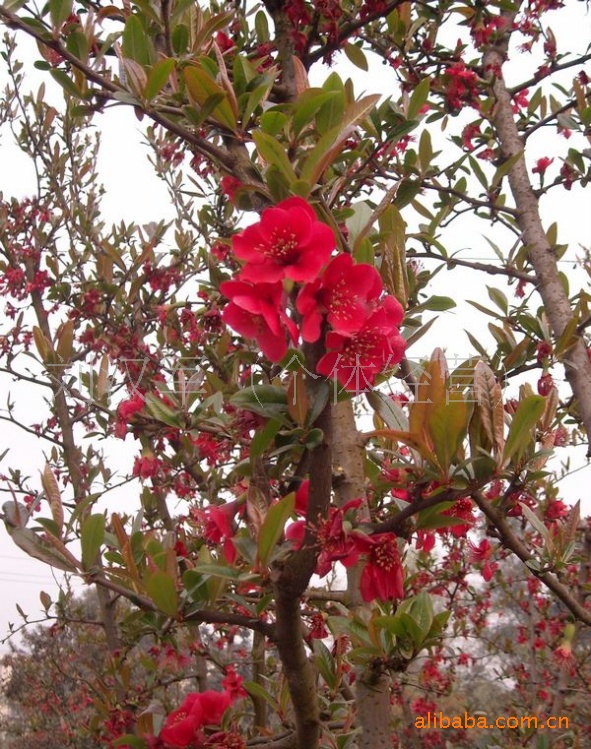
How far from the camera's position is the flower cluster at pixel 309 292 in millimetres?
799

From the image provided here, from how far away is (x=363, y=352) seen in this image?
845 millimetres

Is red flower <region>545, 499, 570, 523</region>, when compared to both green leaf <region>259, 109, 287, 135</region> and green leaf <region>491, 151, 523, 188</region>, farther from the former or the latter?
green leaf <region>259, 109, 287, 135</region>

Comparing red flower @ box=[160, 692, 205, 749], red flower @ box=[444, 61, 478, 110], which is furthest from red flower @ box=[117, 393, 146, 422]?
red flower @ box=[444, 61, 478, 110]

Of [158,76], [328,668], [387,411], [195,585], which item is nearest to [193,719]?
[328,668]

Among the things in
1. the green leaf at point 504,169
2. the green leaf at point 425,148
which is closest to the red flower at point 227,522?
the green leaf at point 425,148

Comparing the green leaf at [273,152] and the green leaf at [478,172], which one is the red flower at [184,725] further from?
the green leaf at [478,172]

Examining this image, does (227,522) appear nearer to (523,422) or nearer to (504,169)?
(523,422)

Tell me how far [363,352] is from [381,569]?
1.33 ft

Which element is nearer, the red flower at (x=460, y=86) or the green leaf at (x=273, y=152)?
the green leaf at (x=273, y=152)

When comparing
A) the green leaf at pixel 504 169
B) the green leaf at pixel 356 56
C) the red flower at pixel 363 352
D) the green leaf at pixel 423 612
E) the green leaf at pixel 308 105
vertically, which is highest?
the green leaf at pixel 356 56

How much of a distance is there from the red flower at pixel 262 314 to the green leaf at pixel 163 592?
0.37 m

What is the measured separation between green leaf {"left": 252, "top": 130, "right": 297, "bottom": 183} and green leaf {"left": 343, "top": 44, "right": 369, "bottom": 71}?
46.1 inches

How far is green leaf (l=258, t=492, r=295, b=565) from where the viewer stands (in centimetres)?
87

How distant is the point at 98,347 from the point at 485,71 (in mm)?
2246
